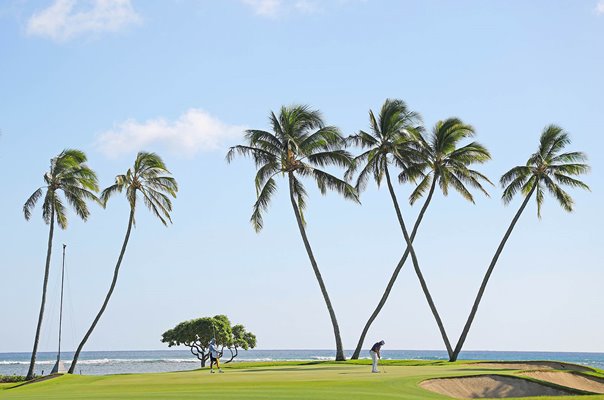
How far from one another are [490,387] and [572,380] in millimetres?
6303

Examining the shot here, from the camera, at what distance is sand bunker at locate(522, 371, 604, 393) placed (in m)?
33.1

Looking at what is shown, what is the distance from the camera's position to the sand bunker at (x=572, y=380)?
108 ft

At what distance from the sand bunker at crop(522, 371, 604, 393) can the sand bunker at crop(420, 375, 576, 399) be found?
6.89 feet

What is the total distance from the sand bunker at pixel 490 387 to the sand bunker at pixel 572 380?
2100mm

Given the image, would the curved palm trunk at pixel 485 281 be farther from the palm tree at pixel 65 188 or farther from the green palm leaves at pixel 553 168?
the palm tree at pixel 65 188

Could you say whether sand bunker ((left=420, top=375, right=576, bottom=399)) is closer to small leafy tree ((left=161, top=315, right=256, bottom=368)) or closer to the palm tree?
the palm tree

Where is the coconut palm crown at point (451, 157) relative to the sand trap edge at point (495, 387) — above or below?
above

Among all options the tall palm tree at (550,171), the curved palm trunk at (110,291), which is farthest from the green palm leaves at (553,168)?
the curved palm trunk at (110,291)

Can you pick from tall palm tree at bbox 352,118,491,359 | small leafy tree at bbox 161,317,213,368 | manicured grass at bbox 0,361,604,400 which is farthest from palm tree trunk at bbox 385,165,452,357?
small leafy tree at bbox 161,317,213,368

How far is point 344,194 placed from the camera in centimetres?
5419

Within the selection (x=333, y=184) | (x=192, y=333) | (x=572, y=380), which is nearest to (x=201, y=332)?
(x=192, y=333)

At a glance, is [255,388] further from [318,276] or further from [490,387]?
[318,276]

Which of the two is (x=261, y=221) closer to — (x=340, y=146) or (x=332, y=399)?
(x=340, y=146)

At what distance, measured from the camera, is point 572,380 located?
34.4 m
